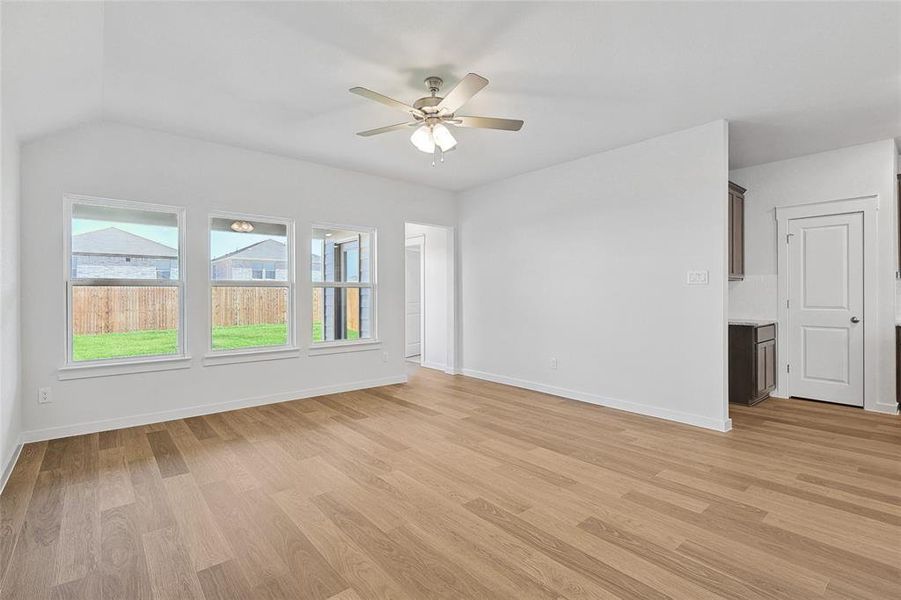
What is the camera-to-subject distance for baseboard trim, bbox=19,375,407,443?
3504 mm

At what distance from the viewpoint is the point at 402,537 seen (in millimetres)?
2119

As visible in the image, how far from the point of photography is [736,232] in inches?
193

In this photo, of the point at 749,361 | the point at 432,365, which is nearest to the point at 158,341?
the point at 432,365

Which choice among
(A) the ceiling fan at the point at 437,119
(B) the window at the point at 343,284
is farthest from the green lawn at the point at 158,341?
(A) the ceiling fan at the point at 437,119

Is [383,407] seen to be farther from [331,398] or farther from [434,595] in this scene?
[434,595]

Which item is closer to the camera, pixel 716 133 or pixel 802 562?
pixel 802 562

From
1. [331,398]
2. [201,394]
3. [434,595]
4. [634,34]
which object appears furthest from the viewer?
[331,398]

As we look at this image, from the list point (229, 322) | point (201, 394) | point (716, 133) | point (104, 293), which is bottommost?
point (201, 394)

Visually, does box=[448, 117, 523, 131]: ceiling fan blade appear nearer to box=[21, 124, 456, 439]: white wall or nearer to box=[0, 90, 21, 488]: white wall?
box=[21, 124, 456, 439]: white wall

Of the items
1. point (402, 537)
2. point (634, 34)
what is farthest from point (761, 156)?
point (402, 537)

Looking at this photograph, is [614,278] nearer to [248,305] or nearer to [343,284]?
[343,284]

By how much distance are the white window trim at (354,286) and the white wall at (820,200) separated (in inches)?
175

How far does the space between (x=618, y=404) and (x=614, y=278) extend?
4.31 ft

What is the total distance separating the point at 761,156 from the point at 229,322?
236 inches
